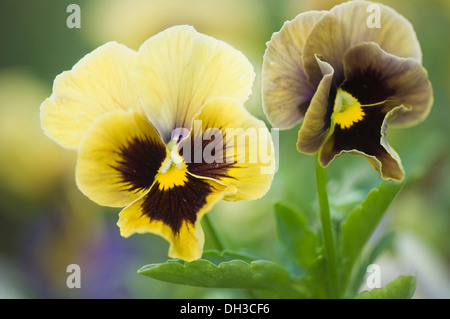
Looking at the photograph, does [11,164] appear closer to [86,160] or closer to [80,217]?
[80,217]

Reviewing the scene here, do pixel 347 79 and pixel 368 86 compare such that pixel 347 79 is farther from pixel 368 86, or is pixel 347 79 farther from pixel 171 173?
pixel 171 173

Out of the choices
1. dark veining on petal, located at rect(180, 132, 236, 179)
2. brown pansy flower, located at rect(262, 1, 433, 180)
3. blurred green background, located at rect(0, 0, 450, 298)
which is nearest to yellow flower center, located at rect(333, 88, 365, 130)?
brown pansy flower, located at rect(262, 1, 433, 180)

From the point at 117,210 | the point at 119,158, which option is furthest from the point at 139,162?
the point at 117,210

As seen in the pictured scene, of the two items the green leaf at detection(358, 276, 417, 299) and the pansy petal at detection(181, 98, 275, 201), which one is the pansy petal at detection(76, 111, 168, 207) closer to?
the pansy petal at detection(181, 98, 275, 201)

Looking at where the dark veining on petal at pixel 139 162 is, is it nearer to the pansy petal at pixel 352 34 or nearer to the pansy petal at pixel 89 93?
the pansy petal at pixel 89 93

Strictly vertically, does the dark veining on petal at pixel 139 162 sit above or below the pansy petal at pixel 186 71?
below

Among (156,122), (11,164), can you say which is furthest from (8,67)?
(156,122)

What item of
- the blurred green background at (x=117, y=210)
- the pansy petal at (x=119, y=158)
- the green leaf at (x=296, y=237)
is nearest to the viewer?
the pansy petal at (x=119, y=158)

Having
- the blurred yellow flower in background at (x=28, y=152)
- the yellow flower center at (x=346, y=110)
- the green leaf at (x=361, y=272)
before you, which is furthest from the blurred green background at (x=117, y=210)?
the yellow flower center at (x=346, y=110)
